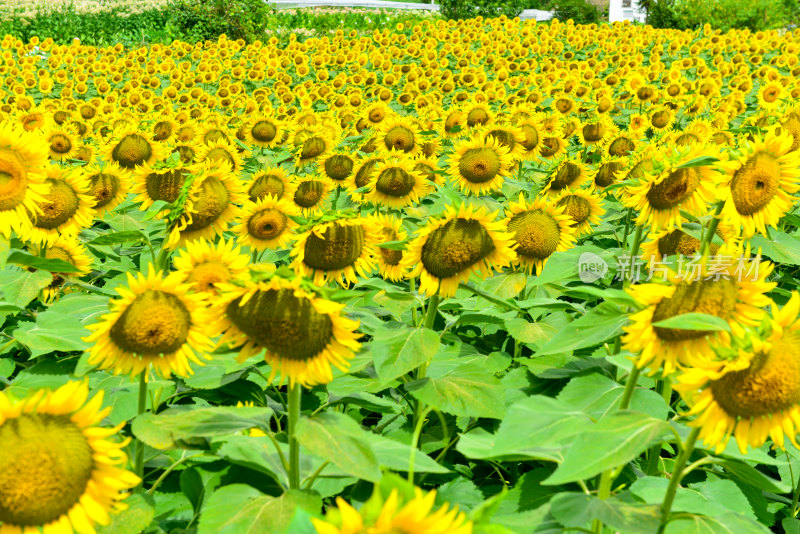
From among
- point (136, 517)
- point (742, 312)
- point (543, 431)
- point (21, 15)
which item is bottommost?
point (136, 517)

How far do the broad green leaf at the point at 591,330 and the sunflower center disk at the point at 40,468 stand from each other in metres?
1.14

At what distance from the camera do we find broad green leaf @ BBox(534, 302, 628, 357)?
1.82m

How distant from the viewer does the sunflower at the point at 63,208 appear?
3.33 meters

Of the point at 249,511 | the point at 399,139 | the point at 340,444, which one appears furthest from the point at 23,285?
the point at 399,139

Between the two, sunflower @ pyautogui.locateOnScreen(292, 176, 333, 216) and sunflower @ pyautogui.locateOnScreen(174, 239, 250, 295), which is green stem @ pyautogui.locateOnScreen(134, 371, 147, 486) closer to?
sunflower @ pyautogui.locateOnScreen(174, 239, 250, 295)

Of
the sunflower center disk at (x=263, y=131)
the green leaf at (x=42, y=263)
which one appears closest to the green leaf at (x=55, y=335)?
the green leaf at (x=42, y=263)

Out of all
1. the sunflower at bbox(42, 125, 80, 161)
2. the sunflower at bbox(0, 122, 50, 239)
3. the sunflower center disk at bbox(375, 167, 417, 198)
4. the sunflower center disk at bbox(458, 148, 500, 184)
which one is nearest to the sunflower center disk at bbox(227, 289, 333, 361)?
the sunflower at bbox(0, 122, 50, 239)

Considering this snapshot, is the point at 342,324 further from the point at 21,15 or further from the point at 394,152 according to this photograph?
the point at 21,15

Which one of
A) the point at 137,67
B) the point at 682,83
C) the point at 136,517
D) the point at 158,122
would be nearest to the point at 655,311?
the point at 136,517

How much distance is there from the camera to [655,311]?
165 centimetres

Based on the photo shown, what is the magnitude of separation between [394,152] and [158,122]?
2.77m

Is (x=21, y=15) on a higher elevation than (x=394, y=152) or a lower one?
higher

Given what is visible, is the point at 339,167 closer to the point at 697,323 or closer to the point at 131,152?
the point at 131,152

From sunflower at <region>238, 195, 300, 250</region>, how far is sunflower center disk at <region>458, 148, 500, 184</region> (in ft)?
4.48
